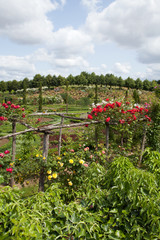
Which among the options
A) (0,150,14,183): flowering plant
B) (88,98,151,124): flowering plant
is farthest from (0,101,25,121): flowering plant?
(88,98,151,124): flowering plant

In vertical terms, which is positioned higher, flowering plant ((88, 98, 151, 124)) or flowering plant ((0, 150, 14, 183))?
flowering plant ((88, 98, 151, 124))

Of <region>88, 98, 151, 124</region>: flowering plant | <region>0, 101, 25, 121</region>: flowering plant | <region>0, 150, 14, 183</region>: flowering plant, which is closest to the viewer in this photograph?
<region>0, 150, 14, 183</region>: flowering plant

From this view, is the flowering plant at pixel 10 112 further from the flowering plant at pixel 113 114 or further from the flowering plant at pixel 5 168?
the flowering plant at pixel 113 114

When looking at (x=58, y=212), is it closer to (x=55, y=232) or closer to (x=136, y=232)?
(x=55, y=232)

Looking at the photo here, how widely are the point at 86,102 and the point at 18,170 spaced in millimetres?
21614

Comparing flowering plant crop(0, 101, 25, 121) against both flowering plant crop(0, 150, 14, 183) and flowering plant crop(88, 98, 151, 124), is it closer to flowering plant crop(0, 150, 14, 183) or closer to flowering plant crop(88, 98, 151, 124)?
flowering plant crop(0, 150, 14, 183)

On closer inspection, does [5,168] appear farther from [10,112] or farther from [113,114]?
[113,114]

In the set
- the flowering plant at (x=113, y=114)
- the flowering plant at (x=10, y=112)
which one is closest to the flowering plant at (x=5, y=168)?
the flowering plant at (x=10, y=112)

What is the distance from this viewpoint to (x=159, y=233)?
3.91 ft

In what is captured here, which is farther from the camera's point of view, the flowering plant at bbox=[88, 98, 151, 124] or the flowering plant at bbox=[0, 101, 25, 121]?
the flowering plant at bbox=[88, 98, 151, 124]

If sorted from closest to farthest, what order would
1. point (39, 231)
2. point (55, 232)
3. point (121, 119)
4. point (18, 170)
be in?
point (39, 231) < point (55, 232) < point (18, 170) < point (121, 119)

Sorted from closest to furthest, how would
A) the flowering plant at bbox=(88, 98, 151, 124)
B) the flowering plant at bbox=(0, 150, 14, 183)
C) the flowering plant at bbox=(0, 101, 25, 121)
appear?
the flowering plant at bbox=(0, 150, 14, 183), the flowering plant at bbox=(0, 101, 25, 121), the flowering plant at bbox=(88, 98, 151, 124)

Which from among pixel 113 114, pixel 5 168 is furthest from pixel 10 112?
pixel 113 114

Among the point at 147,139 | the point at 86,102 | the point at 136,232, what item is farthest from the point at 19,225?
the point at 86,102
